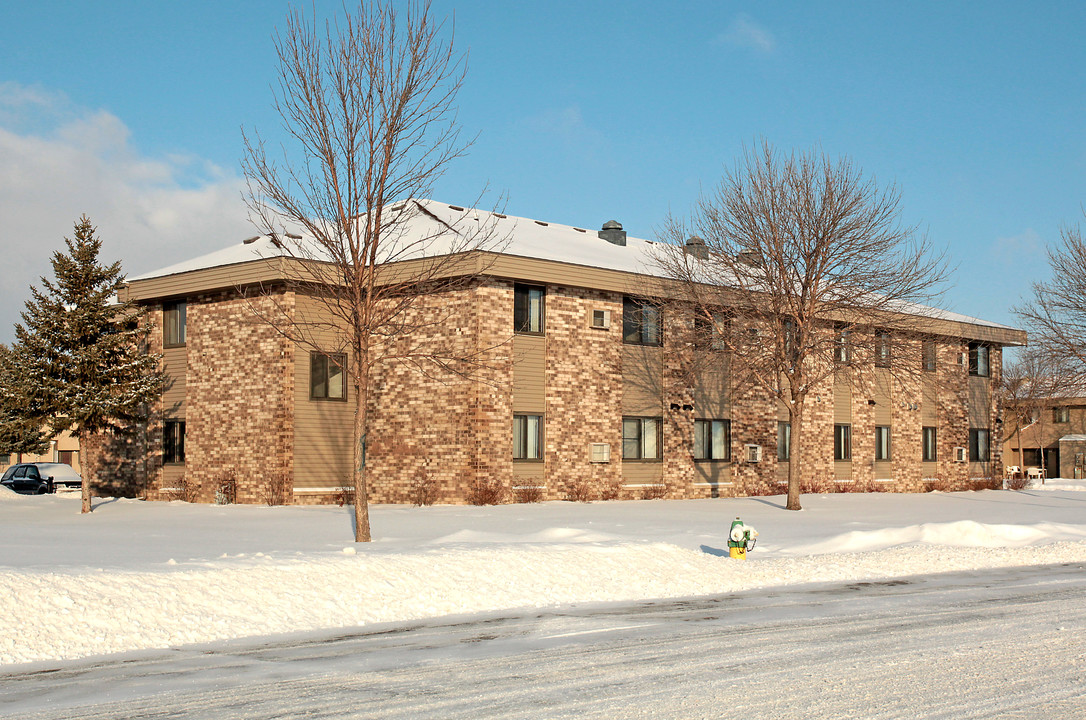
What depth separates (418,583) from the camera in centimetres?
1220

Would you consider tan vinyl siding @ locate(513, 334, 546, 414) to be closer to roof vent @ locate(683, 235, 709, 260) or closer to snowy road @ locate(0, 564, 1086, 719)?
roof vent @ locate(683, 235, 709, 260)

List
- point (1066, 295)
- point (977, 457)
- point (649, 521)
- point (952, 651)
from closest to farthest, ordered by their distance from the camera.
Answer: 1. point (952, 651)
2. point (649, 521)
3. point (1066, 295)
4. point (977, 457)

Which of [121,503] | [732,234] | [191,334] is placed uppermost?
[732,234]

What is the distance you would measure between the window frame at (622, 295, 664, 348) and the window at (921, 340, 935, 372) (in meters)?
13.3

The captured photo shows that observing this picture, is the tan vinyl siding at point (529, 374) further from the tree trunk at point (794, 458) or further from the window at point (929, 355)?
the window at point (929, 355)

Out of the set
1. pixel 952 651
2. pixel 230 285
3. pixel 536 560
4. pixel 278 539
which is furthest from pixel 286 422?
pixel 952 651

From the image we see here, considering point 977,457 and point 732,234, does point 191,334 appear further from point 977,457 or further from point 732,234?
point 977,457

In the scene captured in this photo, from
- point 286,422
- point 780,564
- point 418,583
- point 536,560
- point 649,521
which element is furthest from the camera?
point 286,422

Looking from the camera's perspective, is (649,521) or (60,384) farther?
(60,384)

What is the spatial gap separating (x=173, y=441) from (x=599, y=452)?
12039mm

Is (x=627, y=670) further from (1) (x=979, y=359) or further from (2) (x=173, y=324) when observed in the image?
(1) (x=979, y=359)

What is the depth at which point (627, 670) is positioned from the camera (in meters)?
8.01

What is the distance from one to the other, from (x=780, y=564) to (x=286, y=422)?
613 inches

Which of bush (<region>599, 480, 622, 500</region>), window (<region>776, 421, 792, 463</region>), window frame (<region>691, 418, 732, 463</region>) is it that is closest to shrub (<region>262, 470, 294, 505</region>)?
bush (<region>599, 480, 622, 500</region>)
